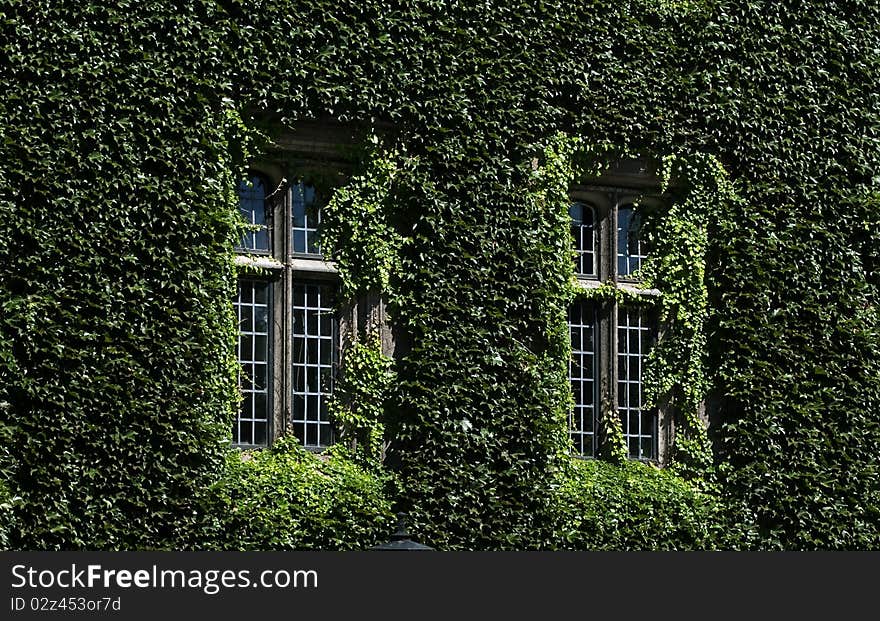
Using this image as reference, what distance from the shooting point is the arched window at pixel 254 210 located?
1280 cm

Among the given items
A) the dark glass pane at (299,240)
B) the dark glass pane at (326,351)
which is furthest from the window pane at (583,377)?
the dark glass pane at (299,240)

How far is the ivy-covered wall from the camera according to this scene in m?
11.6

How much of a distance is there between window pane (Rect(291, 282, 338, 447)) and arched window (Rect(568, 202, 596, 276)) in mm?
2561

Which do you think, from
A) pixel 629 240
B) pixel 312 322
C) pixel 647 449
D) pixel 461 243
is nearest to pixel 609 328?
pixel 629 240

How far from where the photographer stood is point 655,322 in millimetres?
14352

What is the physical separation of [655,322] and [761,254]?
1.20 metres

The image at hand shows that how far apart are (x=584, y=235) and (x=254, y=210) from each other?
326 cm

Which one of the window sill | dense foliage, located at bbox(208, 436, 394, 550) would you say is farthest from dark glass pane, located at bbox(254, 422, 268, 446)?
the window sill

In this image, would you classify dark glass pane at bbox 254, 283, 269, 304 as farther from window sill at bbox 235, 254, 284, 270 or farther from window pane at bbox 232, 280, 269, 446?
window sill at bbox 235, 254, 284, 270

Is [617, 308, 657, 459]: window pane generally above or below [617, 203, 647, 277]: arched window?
below

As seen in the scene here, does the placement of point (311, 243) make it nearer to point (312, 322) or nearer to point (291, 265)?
point (291, 265)

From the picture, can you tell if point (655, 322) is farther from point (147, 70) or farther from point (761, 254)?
point (147, 70)

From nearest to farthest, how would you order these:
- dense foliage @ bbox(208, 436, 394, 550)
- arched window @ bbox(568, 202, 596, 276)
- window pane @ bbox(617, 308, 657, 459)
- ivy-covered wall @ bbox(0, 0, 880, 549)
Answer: ivy-covered wall @ bbox(0, 0, 880, 549)
dense foliage @ bbox(208, 436, 394, 550)
window pane @ bbox(617, 308, 657, 459)
arched window @ bbox(568, 202, 596, 276)

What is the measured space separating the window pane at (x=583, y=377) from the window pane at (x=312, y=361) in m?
2.26
